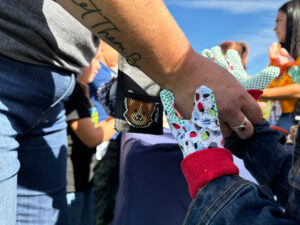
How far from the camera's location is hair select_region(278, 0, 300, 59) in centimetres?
185

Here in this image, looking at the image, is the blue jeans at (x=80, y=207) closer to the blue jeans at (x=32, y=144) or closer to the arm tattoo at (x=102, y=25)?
the blue jeans at (x=32, y=144)

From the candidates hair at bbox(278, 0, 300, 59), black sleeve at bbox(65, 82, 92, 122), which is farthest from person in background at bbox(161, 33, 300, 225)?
hair at bbox(278, 0, 300, 59)

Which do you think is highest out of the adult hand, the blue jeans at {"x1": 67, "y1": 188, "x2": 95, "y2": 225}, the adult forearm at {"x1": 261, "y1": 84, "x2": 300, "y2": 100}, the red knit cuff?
the adult hand

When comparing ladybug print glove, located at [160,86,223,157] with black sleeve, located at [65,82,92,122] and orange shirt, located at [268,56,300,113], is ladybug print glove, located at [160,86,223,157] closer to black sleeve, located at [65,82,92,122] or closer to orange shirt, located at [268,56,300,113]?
black sleeve, located at [65,82,92,122]

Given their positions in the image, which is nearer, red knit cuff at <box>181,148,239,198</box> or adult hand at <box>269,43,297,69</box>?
red knit cuff at <box>181,148,239,198</box>

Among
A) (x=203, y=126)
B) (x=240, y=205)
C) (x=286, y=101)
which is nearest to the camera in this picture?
(x=240, y=205)

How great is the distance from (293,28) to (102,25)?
1.93m

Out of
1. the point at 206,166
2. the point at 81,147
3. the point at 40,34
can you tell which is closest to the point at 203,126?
the point at 206,166

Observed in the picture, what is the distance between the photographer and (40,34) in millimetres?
567

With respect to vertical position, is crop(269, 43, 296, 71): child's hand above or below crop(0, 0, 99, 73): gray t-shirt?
above

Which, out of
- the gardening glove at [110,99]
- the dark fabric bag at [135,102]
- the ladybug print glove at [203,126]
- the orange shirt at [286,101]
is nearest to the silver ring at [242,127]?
the ladybug print glove at [203,126]

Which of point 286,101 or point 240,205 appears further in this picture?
point 286,101

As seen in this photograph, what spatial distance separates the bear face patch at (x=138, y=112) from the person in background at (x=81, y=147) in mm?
522

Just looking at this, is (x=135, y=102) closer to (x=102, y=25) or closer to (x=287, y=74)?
(x=102, y=25)
